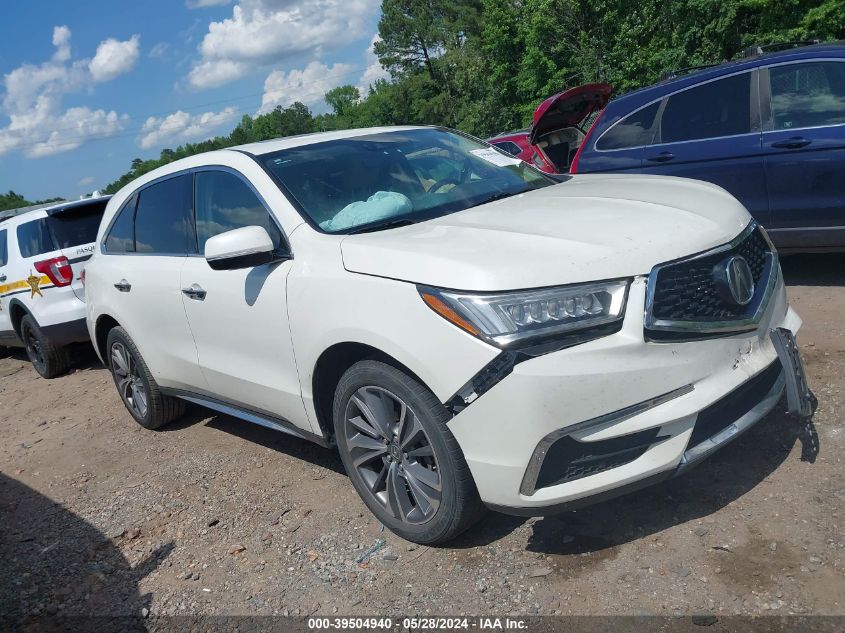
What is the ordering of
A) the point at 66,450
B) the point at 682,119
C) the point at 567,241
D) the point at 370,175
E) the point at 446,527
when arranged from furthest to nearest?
1. the point at 682,119
2. the point at 66,450
3. the point at 370,175
4. the point at 446,527
5. the point at 567,241

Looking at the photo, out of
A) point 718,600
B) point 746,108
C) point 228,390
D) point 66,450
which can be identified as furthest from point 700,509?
point 66,450

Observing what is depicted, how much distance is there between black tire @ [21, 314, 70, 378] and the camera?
314 inches

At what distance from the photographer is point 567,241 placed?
2846 mm

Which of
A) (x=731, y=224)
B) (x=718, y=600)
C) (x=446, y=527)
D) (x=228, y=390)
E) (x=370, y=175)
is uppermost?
(x=370, y=175)

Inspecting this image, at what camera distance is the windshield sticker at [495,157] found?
14.3ft

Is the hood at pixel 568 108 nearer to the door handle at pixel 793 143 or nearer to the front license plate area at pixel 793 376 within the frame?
the door handle at pixel 793 143

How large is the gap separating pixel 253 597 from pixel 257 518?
735mm

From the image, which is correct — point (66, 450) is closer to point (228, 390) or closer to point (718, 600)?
point (228, 390)

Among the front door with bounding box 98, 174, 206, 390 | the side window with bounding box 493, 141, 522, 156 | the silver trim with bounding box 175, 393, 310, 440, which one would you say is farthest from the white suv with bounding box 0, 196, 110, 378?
the side window with bounding box 493, 141, 522, 156

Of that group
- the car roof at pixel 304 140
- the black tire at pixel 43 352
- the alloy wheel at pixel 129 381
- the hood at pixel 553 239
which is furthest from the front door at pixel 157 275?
the black tire at pixel 43 352

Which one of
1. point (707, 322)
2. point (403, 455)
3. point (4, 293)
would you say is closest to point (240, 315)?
point (403, 455)

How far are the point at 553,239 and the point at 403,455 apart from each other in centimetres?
110

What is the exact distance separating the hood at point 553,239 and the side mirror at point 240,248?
0.41 m

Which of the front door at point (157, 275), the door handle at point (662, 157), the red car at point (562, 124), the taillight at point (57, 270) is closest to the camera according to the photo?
the front door at point (157, 275)
